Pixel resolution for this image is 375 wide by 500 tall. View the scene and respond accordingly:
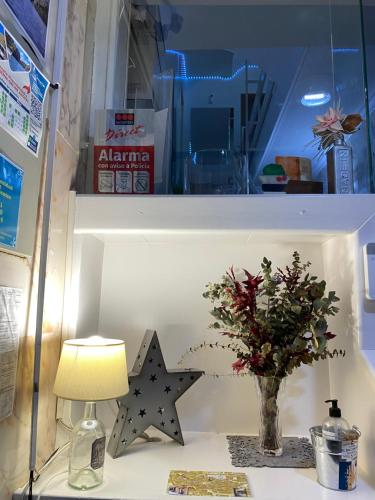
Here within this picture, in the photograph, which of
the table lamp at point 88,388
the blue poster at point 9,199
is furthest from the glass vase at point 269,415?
the blue poster at point 9,199

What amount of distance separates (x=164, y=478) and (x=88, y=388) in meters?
0.30

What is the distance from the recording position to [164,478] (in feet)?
2.91

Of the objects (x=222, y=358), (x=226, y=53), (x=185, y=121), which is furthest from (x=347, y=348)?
(x=226, y=53)

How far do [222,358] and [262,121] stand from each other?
937 mm

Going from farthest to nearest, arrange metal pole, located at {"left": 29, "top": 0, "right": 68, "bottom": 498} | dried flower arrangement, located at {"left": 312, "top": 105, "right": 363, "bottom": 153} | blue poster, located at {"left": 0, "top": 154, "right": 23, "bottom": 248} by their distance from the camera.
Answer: dried flower arrangement, located at {"left": 312, "top": 105, "right": 363, "bottom": 153} → metal pole, located at {"left": 29, "top": 0, "right": 68, "bottom": 498} → blue poster, located at {"left": 0, "top": 154, "right": 23, "bottom": 248}

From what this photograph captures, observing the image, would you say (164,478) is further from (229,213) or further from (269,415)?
(229,213)

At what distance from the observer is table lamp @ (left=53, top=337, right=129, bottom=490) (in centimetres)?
84

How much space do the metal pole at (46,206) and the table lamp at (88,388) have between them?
86 millimetres

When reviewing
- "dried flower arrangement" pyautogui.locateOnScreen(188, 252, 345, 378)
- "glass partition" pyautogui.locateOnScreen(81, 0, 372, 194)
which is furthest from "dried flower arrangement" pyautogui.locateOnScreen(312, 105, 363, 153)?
"dried flower arrangement" pyautogui.locateOnScreen(188, 252, 345, 378)

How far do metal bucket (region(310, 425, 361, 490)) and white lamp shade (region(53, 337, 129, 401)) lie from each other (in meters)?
0.50

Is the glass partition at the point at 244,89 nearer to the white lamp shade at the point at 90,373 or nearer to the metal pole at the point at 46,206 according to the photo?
the metal pole at the point at 46,206

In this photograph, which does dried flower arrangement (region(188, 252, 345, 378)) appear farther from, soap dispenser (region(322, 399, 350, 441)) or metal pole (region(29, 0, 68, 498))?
metal pole (region(29, 0, 68, 498))

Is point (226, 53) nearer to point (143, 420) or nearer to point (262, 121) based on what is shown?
point (262, 121)

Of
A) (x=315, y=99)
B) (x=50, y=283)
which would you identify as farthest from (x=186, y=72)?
(x=50, y=283)
